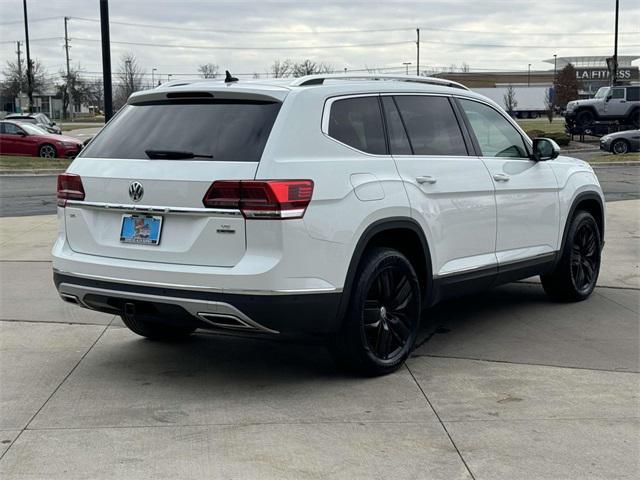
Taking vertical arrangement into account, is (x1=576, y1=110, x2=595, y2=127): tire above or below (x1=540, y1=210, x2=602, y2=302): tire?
above

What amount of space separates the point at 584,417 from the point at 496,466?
0.94 meters

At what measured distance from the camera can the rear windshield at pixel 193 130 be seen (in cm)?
478

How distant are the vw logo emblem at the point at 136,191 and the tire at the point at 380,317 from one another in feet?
4.51

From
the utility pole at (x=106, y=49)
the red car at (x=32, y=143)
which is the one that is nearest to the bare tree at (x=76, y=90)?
the red car at (x=32, y=143)

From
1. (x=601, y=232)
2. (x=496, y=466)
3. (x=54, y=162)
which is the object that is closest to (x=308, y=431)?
(x=496, y=466)

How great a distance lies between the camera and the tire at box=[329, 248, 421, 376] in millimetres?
5051

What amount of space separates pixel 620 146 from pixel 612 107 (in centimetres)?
815

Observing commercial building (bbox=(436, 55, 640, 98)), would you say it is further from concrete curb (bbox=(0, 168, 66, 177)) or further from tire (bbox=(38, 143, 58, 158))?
concrete curb (bbox=(0, 168, 66, 177))

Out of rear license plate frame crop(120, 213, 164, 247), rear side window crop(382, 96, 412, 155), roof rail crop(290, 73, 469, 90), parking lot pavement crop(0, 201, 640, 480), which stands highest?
roof rail crop(290, 73, 469, 90)

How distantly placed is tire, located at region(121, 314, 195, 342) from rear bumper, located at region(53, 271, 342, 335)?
1.04 meters

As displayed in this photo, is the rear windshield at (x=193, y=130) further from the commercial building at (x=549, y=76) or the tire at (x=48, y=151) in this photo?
the commercial building at (x=549, y=76)

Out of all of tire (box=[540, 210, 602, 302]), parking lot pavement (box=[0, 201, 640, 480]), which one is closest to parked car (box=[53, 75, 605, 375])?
parking lot pavement (box=[0, 201, 640, 480])

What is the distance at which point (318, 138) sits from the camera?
493 centimetres

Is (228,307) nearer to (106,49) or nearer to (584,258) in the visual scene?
(584,258)
